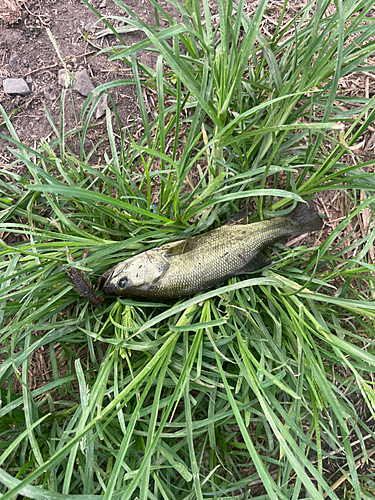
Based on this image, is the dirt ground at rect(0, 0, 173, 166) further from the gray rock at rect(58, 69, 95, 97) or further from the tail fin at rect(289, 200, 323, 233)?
the tail fin at rect(289, 200, 323, 233)

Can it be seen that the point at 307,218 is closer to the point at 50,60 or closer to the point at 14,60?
the point at 50,60

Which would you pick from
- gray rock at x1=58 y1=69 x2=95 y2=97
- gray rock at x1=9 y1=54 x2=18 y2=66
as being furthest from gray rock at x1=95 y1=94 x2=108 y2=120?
gray rock at x1=9 y1=54 x2=18 y2=66

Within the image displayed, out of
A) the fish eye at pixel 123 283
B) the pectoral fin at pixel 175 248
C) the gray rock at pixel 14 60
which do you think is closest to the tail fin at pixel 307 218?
the pectoral fin at pixel 175 248

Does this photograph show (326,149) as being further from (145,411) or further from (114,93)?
(145,411)

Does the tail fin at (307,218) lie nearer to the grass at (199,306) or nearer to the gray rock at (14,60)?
the grass at (199,306)

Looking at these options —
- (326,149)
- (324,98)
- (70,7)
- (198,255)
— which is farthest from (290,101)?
(70,7)

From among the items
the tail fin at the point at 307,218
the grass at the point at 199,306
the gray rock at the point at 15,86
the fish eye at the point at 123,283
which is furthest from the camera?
the gray rock at the point at 15,86
